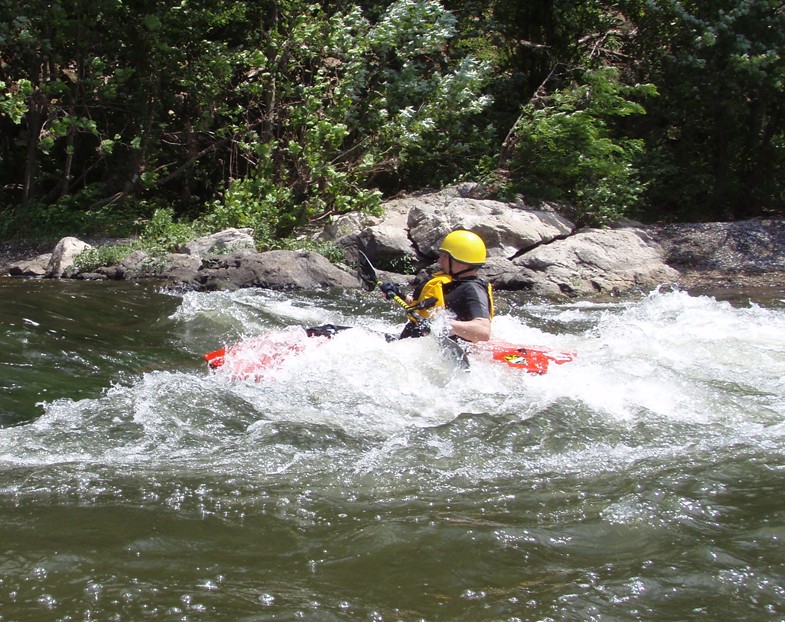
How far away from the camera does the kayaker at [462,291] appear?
19.1 ft

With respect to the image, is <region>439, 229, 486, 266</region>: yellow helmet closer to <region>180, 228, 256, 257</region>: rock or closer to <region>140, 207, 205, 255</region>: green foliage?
<region>180, 228, 256, 257</region>: rock

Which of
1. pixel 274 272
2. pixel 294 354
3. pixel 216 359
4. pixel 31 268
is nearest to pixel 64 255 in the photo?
pixel 31 268

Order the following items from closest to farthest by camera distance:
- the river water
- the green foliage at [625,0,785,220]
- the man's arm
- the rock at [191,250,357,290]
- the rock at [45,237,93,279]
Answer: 1. the river water
2. the man's arm
3. the rock at [191,250,357,290]
4. the rock at [45,237,93,279]
5. the green foliage at [625,0,785,220]

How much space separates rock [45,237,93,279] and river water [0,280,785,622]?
4.62 m

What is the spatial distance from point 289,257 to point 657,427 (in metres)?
6.87

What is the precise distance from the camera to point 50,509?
137 inches

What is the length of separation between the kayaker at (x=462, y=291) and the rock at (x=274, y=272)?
4594 mm

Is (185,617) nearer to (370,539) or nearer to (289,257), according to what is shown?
(370,539)

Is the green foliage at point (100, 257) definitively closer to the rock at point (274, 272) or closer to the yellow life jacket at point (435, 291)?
the rock at point (274, 272)

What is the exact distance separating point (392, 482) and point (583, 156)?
34.0ft

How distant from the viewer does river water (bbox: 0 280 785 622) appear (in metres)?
2.84

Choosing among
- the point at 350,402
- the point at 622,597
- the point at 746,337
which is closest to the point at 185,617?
the point at 622,597

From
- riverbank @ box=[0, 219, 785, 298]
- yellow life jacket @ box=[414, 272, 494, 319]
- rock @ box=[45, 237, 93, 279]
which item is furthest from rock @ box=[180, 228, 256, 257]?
yellow life jacket @ box=[414, 272, 494, 319]

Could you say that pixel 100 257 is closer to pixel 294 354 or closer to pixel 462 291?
pixel 294 354
